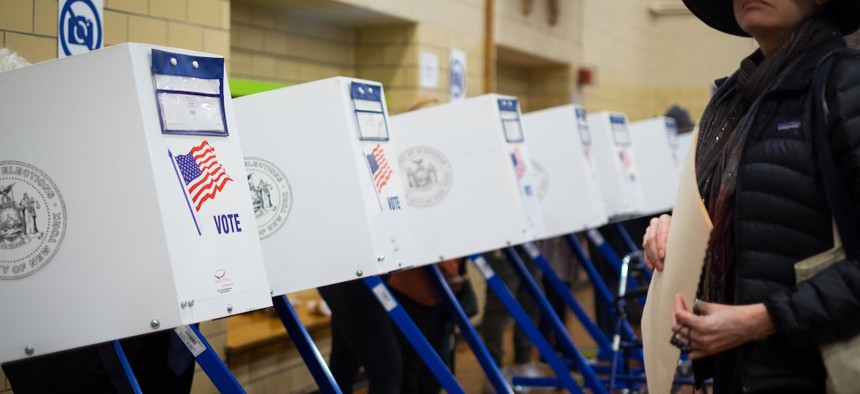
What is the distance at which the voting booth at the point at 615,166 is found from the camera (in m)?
5.02

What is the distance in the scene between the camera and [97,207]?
1.89m

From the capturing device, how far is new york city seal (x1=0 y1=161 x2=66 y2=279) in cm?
189

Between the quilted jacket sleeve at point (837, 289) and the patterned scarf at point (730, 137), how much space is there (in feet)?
0.42

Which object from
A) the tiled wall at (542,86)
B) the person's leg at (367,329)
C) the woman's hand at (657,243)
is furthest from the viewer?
the tiled wall at (542,86)

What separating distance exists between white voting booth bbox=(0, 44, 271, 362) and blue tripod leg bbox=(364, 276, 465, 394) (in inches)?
37.9

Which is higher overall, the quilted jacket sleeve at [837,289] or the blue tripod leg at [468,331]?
the quilted jacket sleeve at [837,289]

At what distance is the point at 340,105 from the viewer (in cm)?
270

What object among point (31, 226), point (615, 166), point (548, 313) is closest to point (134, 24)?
point (31, 226)

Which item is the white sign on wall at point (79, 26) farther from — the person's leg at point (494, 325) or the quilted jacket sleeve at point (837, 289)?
the quilted jacket sleeve at point (837, 289)

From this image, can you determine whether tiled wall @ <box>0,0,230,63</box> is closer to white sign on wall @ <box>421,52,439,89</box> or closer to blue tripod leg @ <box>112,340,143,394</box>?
blue tripod leg @ <box>112,340,143,394</box>

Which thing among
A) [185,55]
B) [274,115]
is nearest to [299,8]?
[274,115]

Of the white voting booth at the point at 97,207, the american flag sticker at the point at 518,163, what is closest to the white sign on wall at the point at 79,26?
the white voting booth at the point at 97,207

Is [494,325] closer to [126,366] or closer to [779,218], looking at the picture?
[126,366]

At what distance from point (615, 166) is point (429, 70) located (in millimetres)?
1566
